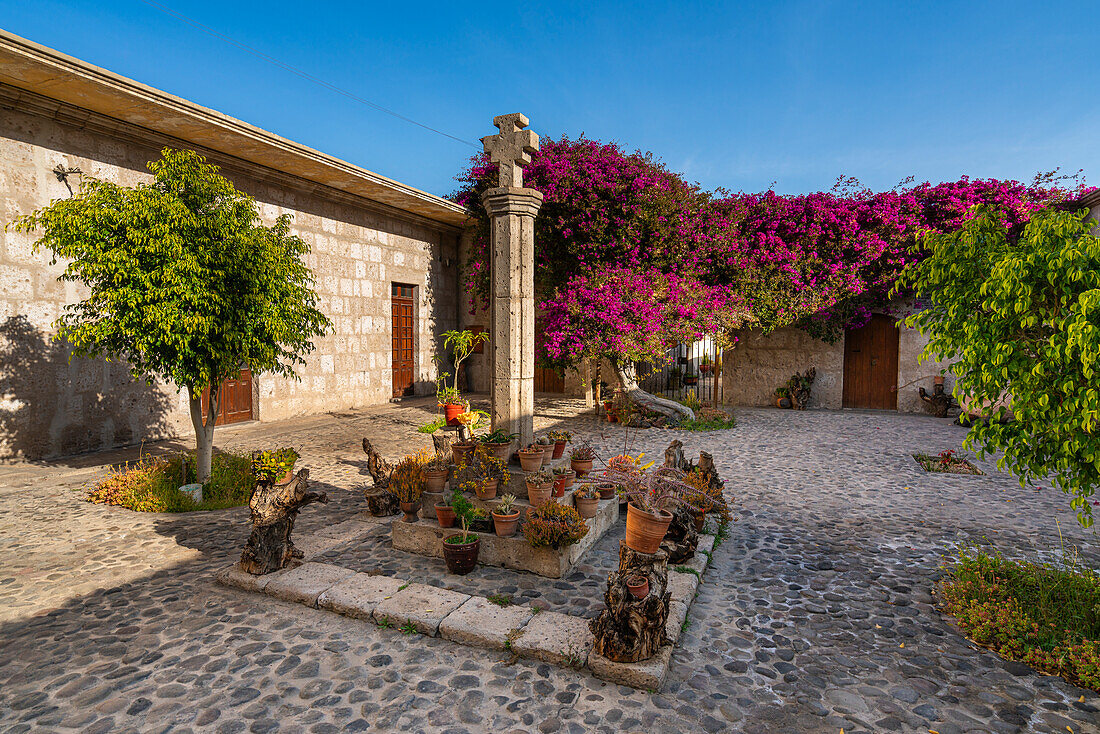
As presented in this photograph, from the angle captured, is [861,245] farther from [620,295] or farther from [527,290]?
[527,290]

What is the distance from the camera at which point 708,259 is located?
1205 cm

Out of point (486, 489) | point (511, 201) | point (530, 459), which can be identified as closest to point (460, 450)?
point (486, 489)

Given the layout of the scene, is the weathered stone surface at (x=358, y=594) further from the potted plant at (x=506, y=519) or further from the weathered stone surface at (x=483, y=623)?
the potted plant at (x=506, y=519)

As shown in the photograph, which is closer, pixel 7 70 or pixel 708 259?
pixel 7 70

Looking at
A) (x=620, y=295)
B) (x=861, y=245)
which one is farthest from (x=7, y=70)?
(x=861, y=245)

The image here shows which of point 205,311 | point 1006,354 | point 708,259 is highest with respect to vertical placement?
point 708,259

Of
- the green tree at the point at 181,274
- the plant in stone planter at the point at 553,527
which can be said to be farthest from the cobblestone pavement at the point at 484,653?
the green tree at the point at 181,274

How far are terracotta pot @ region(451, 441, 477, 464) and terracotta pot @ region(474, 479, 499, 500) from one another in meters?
0.35

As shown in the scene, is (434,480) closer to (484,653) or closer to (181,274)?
(484,653)

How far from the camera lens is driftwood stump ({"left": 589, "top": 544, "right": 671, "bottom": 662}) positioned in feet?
9.84

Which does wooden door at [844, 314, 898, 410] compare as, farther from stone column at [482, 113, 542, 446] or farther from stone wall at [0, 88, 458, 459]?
stone wall at [0, 88, 458, 459]

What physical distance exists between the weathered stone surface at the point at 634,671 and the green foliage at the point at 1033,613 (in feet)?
6.55

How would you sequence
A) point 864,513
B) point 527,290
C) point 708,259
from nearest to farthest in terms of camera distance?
point 527,290
point 864,513
point 708,259

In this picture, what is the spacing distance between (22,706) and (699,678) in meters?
3.45
